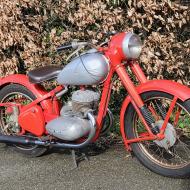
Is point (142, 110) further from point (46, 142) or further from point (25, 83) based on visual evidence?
point (25, 83)

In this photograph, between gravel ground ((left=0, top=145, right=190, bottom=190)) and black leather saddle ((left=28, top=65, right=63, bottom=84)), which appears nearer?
gravel ground ((left=0, top=145, right=190, bottom=190))

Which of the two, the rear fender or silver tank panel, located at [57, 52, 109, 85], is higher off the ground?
silver tank panel, located at [57, 52, 109, 85]

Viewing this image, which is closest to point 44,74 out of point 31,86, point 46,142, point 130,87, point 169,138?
point 31,86

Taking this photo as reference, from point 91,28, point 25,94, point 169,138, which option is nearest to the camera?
point 169,138

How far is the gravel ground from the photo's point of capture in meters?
4.16

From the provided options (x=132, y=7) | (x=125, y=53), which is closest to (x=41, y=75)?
(x=125, y=53)

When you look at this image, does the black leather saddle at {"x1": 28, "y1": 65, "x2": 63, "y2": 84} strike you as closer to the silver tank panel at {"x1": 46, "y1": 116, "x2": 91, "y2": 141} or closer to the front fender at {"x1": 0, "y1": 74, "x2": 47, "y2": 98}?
the front fender at {"x1": 0, "y1": 74, "x2": 47, "y2": 98}

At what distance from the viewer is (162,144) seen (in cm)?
414

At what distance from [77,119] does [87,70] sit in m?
0.48

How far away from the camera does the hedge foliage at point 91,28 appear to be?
17.6 ft

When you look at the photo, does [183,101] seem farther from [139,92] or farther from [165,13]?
[165,13]

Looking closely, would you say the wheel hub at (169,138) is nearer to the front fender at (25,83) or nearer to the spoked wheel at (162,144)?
the spoked wheel at (162,144)

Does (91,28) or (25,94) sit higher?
(91,28)

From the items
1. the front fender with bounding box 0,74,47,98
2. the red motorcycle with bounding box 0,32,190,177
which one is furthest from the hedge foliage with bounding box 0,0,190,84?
the red motorcycle with bounding box 0,32,190,177
